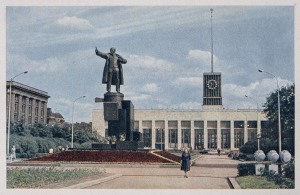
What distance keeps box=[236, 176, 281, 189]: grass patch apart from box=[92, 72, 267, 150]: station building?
205ft

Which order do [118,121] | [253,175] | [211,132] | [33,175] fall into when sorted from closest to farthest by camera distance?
[33,175] < [253,175] < [118,121] < [211,132]

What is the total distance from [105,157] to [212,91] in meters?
55.7

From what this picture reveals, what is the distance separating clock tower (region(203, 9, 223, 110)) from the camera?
78812mm

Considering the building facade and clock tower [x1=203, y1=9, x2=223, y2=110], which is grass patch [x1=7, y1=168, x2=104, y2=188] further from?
→ the building facade

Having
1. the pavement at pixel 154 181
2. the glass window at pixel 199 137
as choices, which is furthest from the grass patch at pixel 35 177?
the glass window at pixel 199 137

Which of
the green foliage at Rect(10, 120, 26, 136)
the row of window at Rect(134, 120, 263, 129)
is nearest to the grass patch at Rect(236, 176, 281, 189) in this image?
the green foliage at Rect(10, 120, 26, 136)

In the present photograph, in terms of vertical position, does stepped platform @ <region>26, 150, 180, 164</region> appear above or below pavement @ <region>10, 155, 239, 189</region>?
above

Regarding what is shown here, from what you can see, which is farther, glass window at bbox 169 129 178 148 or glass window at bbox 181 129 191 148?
glass window at bbox 169 129 178 148

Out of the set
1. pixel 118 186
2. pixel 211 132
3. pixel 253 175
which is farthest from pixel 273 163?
pixel 211 132

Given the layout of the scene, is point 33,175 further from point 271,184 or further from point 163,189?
point 271,184

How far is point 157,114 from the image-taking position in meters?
87.5

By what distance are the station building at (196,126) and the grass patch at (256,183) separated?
62.6 metres

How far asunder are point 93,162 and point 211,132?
6014 centimetres

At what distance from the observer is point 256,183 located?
18.5 metres
